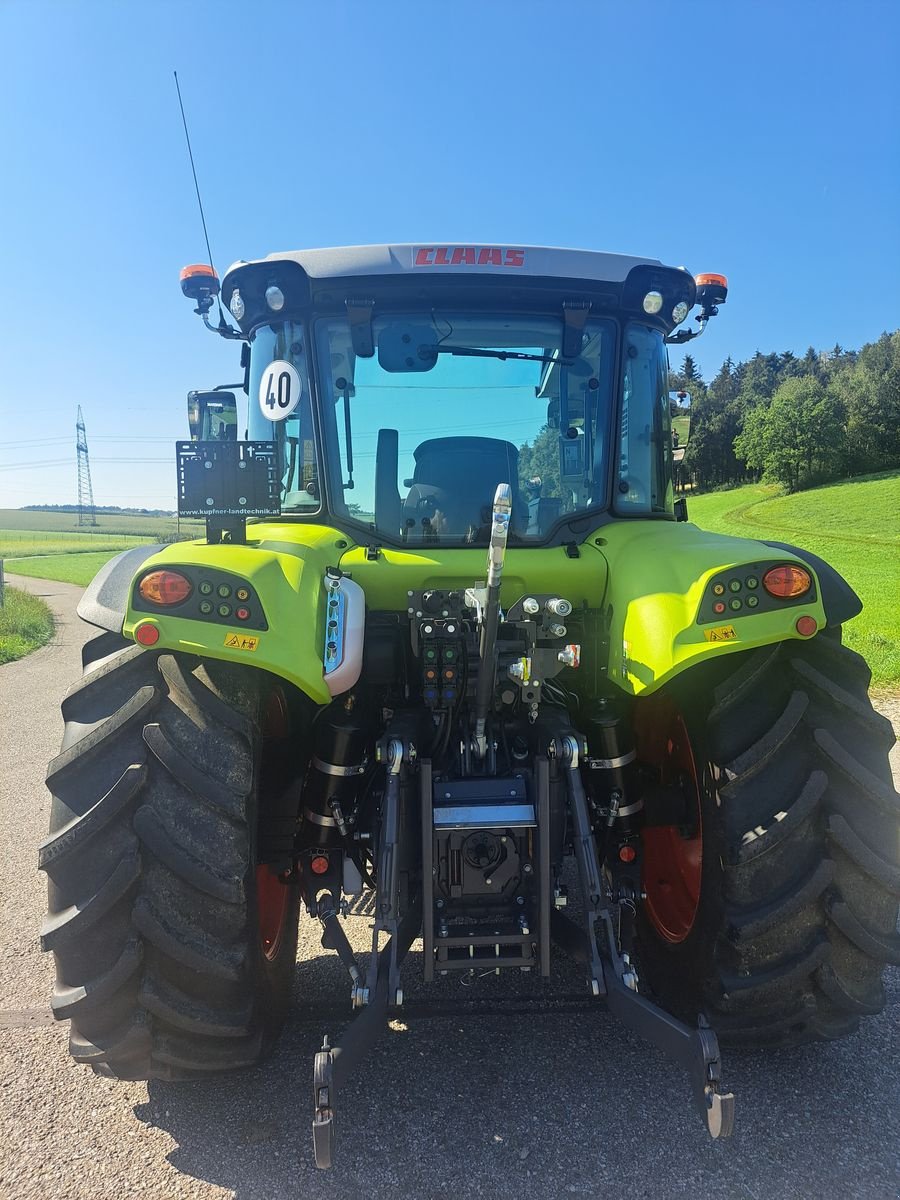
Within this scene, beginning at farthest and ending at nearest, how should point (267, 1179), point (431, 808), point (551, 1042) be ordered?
point (551, 1042) → point (431, 808) → point (267, 1179)

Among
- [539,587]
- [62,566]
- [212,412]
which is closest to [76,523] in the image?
[62,566]

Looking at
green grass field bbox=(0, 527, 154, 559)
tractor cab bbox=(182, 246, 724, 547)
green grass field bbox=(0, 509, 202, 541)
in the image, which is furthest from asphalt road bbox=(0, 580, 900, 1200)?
green grass field bbox=(0, 509, 202, 541)

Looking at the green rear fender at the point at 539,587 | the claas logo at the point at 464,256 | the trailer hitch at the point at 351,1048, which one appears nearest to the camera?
the trailer hitch at the point at 351,1048

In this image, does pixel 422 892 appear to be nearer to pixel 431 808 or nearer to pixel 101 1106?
pixel 431 808

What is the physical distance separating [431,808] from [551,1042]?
1045 mm

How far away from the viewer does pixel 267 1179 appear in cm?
212

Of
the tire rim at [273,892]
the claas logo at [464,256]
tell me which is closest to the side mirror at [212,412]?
the claas logo at [464,256]

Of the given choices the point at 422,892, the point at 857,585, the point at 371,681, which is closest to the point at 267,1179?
the point at 422,892

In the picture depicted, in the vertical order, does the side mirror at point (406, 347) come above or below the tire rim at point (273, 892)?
above

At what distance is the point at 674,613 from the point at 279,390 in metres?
1.78

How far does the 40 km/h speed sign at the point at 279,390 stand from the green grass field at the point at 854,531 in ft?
26.3

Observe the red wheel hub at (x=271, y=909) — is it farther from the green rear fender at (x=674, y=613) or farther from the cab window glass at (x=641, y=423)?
the cab window glass at (x=641, y=423)

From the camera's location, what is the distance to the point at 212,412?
9.76ft

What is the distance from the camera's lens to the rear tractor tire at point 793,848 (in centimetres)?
222
